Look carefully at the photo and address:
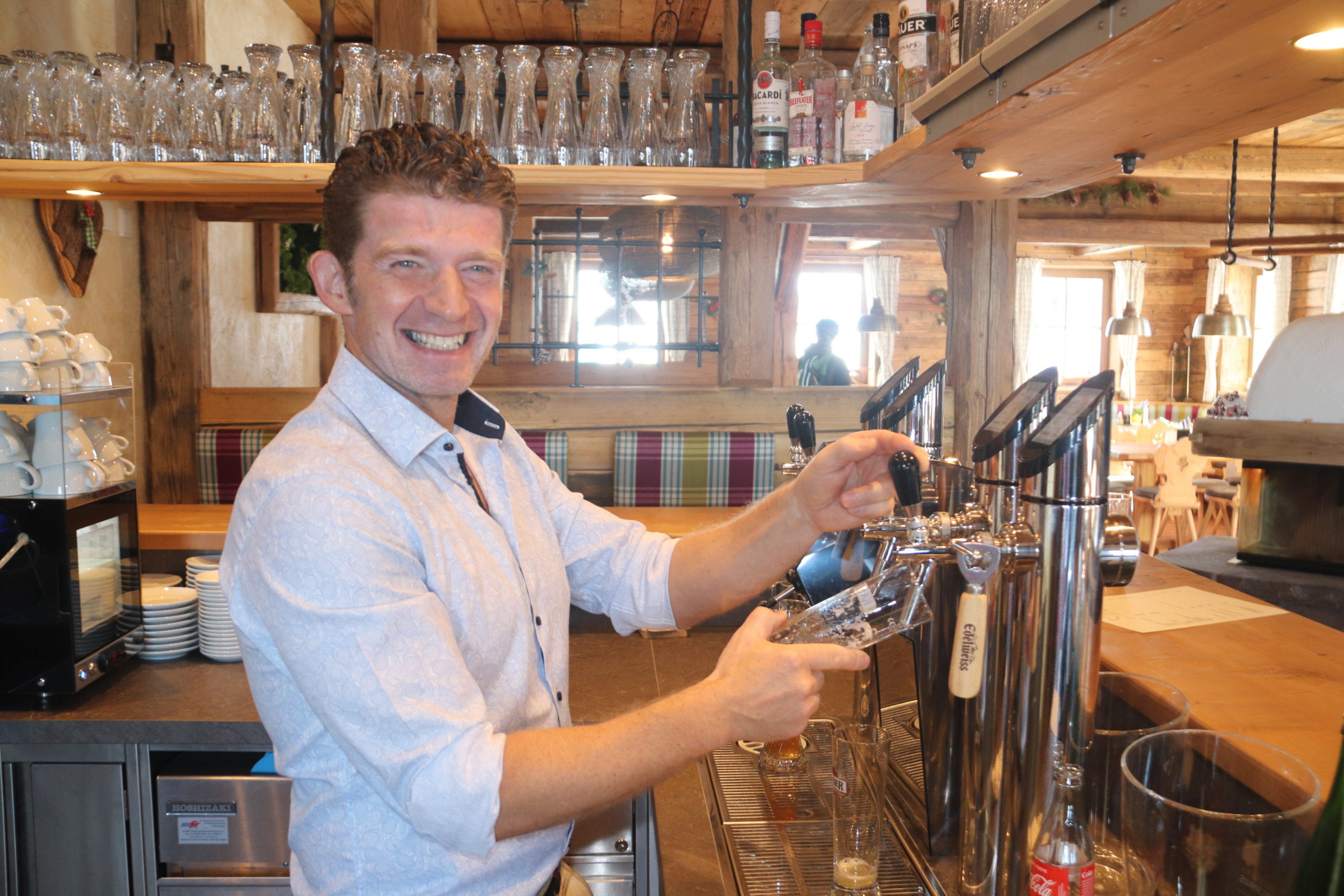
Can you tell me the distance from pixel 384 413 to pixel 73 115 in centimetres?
165

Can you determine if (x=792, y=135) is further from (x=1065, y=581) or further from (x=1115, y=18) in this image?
(x=1065, y=581)

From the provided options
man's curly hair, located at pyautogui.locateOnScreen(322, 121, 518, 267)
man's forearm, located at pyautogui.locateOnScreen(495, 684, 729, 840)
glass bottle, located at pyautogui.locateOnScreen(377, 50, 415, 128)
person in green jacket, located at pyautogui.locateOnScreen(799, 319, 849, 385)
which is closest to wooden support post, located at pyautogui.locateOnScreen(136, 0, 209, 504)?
glass bottle, located at pyautogui.locateOnScreen(377, 50, 415, 128)

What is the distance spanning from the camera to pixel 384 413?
122cm

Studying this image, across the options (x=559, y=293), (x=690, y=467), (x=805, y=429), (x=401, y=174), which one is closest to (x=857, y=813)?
(x=805, y=429)

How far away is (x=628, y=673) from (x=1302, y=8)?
5.17 ft

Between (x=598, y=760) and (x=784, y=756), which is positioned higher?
(x=598, y=760)

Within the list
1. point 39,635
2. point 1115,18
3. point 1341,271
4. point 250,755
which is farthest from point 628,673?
point 1341,271

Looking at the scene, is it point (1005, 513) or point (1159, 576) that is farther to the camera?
point (1159, 576)

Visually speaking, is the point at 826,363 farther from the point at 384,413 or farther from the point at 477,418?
the point at 384,413

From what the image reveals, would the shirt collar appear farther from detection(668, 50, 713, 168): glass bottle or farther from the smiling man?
detection(668, 50, 713, 168): glass bottle

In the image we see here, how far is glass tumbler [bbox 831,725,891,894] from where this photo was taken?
1.08 m

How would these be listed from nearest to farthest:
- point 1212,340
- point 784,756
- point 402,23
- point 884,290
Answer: point 784,756
point 402,23
point 1212,340
point 884,290

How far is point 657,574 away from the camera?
1532mm

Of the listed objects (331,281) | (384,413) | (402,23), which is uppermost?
(402,23)
